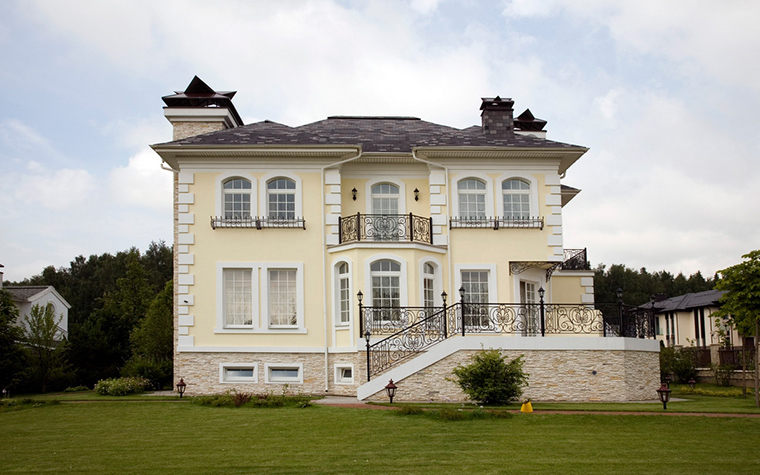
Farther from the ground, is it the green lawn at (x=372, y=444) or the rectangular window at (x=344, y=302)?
the rectangular window at (x=344, y=302)

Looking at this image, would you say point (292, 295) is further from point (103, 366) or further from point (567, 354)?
point (103, 366)

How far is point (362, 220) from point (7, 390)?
1235cm

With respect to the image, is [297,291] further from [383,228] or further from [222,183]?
[222,183]

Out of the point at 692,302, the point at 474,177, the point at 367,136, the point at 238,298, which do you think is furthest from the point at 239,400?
the point at 692,302

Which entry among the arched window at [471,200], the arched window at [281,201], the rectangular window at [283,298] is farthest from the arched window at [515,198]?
the rectangular window at [283,298]

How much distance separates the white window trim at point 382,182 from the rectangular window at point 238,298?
418 centimetres

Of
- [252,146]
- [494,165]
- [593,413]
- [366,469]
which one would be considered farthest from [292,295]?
[366,469]

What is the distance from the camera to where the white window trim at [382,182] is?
22828 millimetres

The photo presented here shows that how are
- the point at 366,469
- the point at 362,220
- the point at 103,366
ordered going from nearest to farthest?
1. the point at 366,469
2. the point at 362,220
3. the point at 103,366

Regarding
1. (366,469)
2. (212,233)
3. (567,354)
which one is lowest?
(366,469)

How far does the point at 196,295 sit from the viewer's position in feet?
71.1

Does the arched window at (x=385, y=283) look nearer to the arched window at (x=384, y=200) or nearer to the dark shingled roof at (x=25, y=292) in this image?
the arched window at (x=384, y=200)

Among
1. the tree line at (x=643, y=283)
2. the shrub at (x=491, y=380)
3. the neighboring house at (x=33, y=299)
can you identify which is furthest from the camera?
the tree line at (x=643, y=283)

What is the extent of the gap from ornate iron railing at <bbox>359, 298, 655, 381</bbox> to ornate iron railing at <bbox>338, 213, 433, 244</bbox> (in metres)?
2.35
